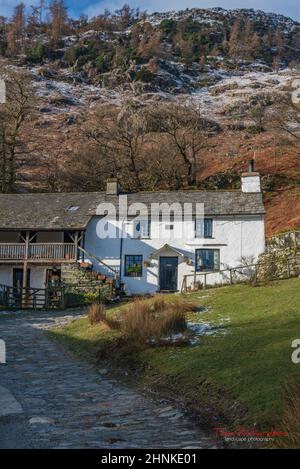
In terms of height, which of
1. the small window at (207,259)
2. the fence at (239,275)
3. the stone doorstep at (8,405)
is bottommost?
the stone doorstep at (8,405)

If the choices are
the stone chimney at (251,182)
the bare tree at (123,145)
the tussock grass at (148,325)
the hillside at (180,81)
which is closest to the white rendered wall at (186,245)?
the stone chimney at (251,182)

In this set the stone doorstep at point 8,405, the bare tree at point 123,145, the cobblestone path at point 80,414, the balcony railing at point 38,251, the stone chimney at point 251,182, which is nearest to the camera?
the cobblestone path at point 80,414

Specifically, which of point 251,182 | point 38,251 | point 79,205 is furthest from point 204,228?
point 38,251

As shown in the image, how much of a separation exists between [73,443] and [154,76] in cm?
9908

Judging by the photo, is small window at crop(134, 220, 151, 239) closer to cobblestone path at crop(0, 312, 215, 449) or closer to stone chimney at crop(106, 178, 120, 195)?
stone chimney at crop(106, 178, 120, 195)

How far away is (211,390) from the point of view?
27.2 ft

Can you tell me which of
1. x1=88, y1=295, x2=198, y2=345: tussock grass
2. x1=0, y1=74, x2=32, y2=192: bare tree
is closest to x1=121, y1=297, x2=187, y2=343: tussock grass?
x1=88, y1=295, x2=198, y2=345: tussock grass

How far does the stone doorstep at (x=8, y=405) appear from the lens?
788 centimetres

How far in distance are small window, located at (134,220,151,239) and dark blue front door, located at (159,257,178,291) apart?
1.83 metres

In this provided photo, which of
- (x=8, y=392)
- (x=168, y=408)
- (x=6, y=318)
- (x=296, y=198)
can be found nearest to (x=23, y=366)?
(x=8, y=392)

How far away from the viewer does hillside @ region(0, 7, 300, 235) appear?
50875 mm

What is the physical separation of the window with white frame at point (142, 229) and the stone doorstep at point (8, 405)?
23.1m

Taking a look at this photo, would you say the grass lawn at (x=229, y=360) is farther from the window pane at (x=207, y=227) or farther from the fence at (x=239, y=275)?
the window pane at (x=207, y=227)

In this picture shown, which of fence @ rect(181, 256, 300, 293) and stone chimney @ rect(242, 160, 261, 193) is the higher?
stone chimney @ rect(242, 160, 261, 193)
